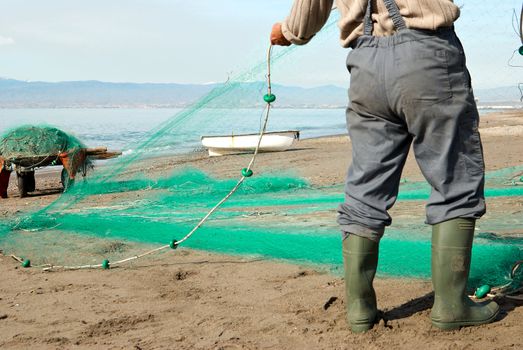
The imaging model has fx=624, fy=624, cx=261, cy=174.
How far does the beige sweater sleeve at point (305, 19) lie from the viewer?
9.46ft

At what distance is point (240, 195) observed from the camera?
6758 mm

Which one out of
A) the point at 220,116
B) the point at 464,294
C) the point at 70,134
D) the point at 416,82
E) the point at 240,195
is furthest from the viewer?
the point at 70,134

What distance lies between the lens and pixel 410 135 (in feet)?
9.07

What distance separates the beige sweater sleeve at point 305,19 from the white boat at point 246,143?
1320cm

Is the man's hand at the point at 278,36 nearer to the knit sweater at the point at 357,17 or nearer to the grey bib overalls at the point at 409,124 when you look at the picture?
the knit sweater at the point at 357,17

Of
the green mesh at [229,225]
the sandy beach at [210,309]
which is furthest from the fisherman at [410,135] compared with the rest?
the green mesh at [229,225]

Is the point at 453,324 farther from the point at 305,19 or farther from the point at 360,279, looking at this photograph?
the point at 305,19

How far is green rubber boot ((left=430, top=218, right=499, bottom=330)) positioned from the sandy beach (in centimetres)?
6

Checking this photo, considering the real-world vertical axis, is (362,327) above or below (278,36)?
Answer: below

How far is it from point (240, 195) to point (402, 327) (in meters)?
4.03

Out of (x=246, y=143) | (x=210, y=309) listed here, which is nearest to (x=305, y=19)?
(x=210, y=309)

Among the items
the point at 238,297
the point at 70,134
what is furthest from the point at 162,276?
the point at 70,134

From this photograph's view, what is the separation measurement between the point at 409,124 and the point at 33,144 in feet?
25.1

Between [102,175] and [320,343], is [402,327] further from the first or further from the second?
[102,175]
